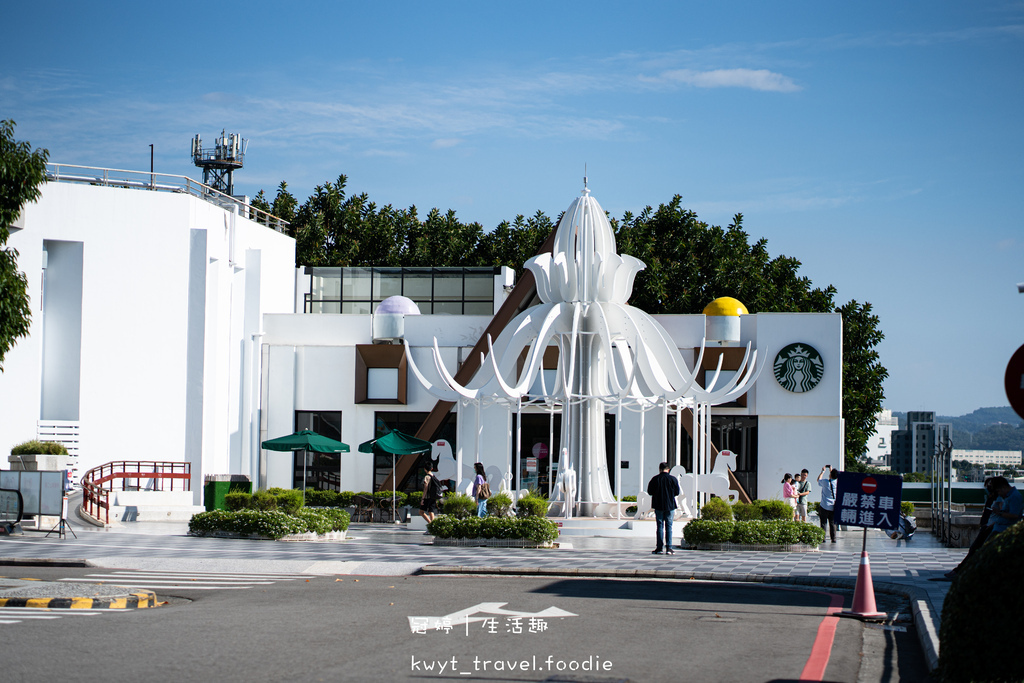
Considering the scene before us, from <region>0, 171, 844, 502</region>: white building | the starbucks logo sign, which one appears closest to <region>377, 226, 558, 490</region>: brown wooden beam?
<region>0, 171, 844, 502</region>: white building

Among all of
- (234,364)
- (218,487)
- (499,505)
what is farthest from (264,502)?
(234,364)

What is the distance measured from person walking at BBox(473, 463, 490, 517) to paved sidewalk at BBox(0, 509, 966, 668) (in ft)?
5.01

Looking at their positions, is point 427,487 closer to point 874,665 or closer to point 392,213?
point 874,665

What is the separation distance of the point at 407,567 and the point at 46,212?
68.6ft

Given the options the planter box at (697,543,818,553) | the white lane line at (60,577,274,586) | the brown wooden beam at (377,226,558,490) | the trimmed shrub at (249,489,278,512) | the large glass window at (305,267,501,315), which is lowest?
the planter box at (697,543,818,553)

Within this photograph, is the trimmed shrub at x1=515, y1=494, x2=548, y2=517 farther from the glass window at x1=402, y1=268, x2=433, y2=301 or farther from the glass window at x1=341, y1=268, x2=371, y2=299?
the glass window at x1=341, y1=268, x2=371, y2=299

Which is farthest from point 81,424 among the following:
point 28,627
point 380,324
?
point 28,627

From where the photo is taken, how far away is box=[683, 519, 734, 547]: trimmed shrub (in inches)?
854

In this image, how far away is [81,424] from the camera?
109ft

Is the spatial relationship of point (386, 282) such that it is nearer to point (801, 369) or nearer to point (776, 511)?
point (801, 369)

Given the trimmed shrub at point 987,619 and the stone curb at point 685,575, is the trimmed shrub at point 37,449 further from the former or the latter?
the trimmed shrub at point 987,619

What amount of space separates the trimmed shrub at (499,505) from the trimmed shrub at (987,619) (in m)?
16.9

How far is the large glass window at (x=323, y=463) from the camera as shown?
37.5m

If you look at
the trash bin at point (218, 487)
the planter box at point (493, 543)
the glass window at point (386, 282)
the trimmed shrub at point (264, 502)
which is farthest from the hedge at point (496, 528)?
the glass window at point (386, 282)
